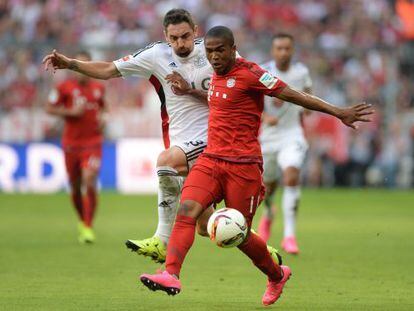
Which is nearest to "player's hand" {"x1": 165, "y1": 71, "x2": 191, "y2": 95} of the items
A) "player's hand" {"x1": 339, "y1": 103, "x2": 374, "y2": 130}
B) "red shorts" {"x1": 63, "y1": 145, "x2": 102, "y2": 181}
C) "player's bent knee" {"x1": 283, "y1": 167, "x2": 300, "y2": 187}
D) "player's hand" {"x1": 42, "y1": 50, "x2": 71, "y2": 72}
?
"player's hand" {"x1": 42, "y1": 50, "x2": 71, "y2": 72}

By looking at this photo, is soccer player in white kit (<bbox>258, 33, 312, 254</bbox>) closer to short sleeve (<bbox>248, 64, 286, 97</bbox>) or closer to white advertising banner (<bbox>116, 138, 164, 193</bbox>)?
short sleeve (<bbox>248, 64, 286, 97</bbox>)

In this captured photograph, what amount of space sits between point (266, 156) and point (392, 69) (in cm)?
1330

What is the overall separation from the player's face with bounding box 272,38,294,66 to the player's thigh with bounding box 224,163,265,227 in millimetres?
5492

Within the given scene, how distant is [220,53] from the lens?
27.7 feet

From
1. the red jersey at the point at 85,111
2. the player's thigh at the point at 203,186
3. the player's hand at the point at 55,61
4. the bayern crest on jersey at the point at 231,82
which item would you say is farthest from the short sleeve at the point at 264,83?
the red jersey at the point at 85,111

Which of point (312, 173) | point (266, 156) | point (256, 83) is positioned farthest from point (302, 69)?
point (312, 173)

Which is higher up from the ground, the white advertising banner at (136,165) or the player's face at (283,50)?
the player's face at (283,50)

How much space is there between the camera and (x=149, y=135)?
24406 millimetres

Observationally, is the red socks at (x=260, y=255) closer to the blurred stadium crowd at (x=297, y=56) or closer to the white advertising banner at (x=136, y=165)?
the white advertising banner at (x=136, y=165)

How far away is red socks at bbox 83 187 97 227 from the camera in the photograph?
15.0 metres

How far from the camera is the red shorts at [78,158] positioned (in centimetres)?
1528

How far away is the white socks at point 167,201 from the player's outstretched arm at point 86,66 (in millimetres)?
1018

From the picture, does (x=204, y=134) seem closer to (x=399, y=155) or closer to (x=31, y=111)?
(x=31, y=111)

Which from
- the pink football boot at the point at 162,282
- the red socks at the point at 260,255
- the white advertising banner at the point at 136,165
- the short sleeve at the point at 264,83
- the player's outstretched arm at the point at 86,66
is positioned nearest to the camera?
the pink football boot at the point at 162,282
